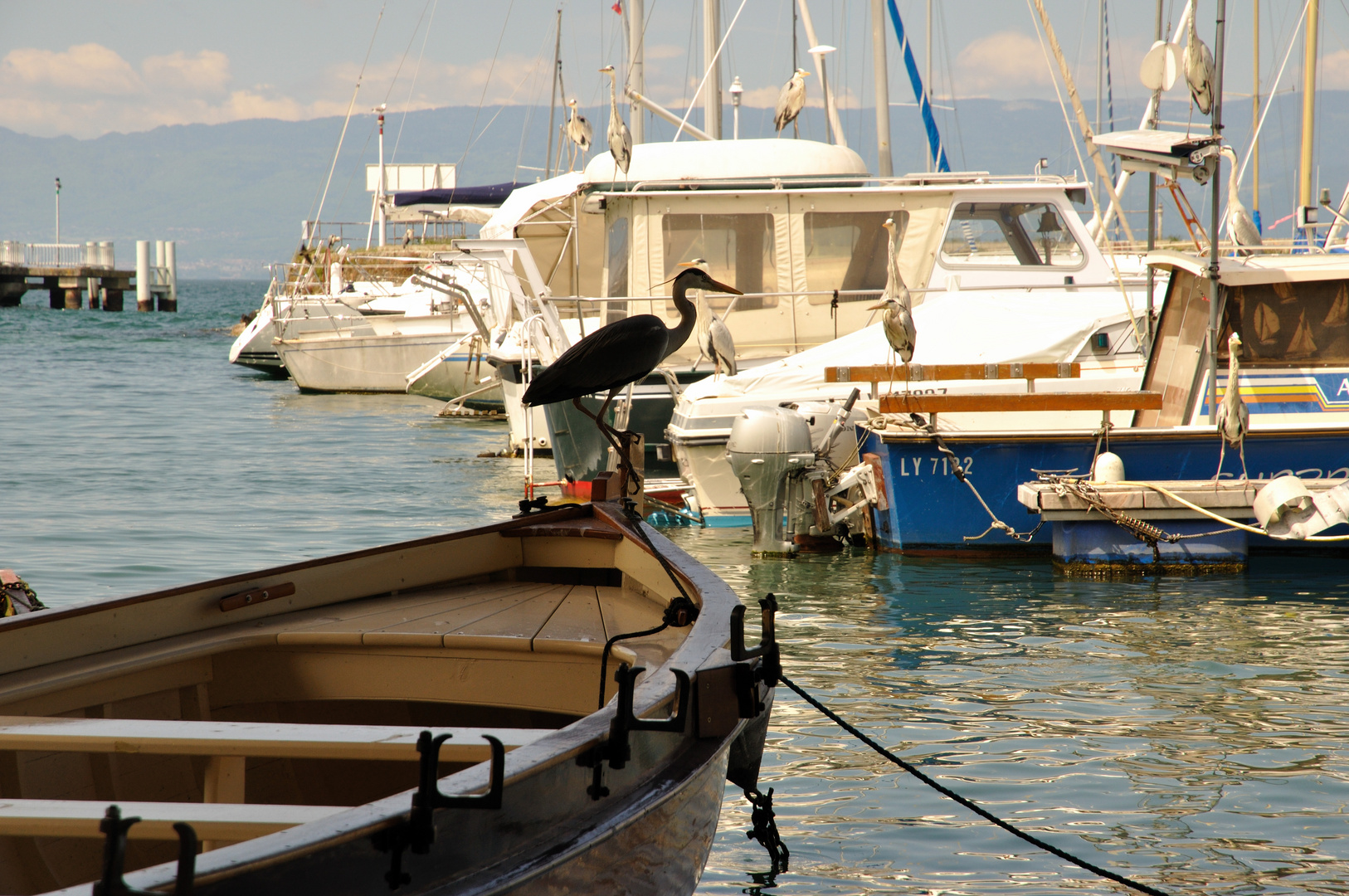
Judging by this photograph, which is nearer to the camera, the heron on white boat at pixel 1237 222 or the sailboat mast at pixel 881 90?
the heron on white boat at pixel 1237 222

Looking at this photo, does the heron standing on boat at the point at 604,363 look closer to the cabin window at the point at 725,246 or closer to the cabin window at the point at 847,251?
the cabin window at the point at 725,246

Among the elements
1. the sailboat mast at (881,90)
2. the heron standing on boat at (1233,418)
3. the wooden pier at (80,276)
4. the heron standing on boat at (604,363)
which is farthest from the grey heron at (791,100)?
Answer: the wooden pier at (80,276)

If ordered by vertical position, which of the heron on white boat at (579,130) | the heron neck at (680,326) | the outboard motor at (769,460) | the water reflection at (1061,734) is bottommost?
the water reflection at (1061,734)

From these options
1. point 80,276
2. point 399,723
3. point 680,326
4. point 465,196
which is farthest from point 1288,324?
point 80,276

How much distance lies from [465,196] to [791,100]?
54.1 feet

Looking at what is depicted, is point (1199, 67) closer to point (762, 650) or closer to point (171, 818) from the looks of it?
point (762, 650)

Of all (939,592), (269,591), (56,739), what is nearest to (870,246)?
(939,592)

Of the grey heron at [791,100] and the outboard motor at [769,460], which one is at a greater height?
the grey heron at [791,100]

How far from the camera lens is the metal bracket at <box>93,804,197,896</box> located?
1.55 metres

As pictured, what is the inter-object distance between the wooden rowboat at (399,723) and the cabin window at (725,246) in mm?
8703

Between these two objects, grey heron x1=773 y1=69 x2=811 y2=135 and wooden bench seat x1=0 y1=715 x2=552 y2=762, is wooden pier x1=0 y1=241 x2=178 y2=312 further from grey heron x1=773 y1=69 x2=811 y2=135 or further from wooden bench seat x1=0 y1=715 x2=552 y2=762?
wooden bench seat x1=0 y1=715 x2=552 y2=762

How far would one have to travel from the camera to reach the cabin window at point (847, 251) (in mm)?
13227

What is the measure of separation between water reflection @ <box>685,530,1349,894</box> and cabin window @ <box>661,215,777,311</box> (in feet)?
16.9

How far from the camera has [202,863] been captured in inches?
65.5
